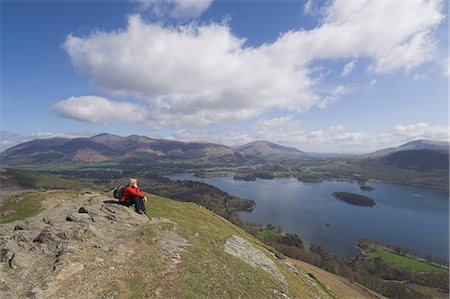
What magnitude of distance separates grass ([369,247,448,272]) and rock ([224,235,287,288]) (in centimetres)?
11993

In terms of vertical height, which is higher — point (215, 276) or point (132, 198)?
point (132, 198)

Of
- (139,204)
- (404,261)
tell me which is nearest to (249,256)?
(139,204)

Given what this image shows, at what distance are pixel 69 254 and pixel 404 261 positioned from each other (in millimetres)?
144983

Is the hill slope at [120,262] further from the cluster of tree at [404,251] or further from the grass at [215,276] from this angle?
the cluster of tree at [404,251]

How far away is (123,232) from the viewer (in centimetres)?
2211

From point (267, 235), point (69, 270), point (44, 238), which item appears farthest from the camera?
point (267, 235)

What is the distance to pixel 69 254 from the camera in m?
17.3

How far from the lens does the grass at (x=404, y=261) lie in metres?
115

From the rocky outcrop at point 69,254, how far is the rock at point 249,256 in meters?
9.13

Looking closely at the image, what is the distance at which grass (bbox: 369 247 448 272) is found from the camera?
377 feet

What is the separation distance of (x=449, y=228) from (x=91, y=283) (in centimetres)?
21332

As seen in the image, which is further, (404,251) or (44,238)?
(404,251)

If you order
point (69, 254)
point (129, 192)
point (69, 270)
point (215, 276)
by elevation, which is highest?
point (129, 192)

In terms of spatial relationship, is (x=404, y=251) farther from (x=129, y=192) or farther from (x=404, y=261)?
(x=129, y=192)
